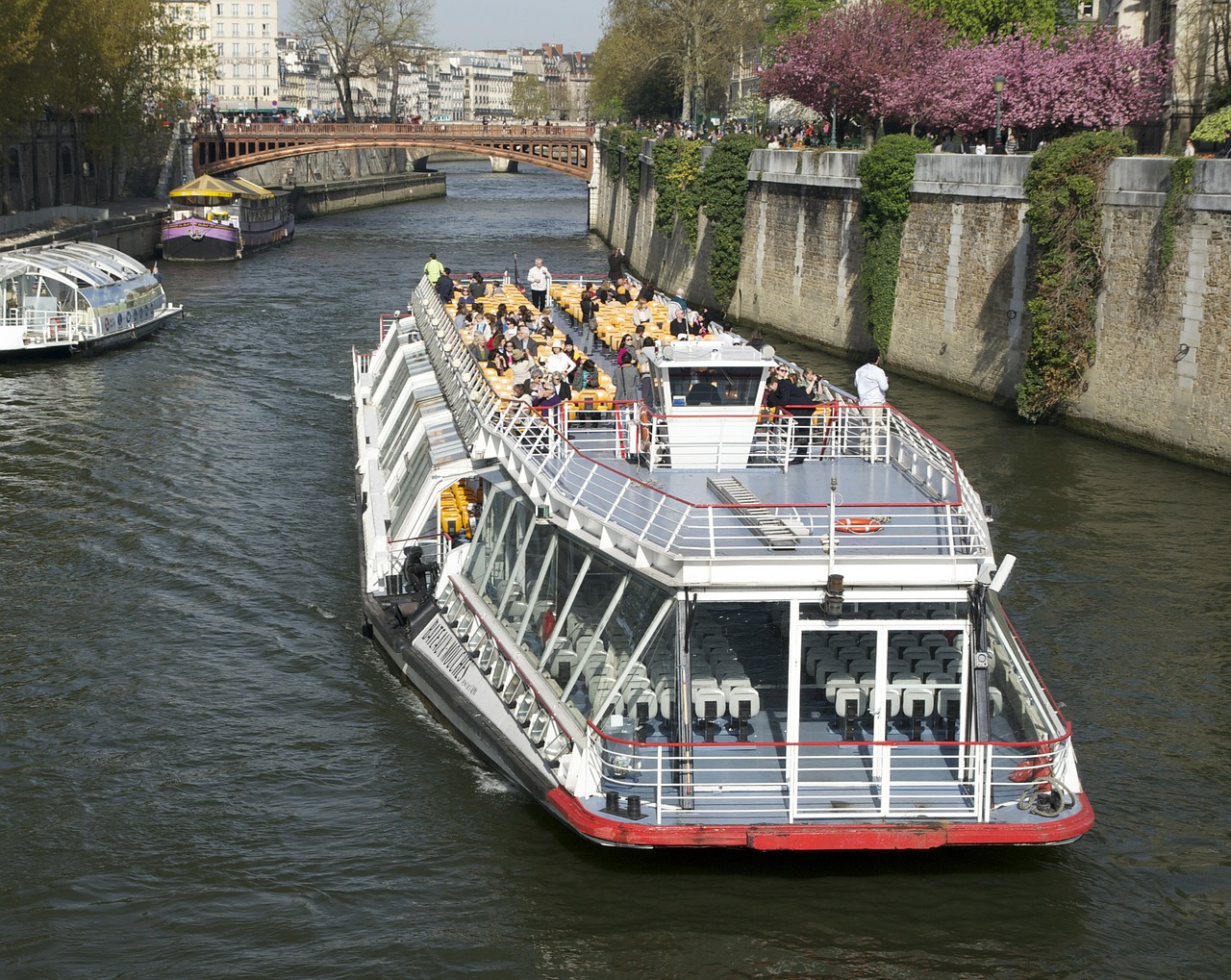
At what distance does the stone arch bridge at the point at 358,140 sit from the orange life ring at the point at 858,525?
251 feet

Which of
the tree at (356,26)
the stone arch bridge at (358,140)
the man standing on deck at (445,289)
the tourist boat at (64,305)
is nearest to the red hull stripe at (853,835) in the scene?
the man standing on deck at (445,289)

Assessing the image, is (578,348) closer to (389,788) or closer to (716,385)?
(716,385)

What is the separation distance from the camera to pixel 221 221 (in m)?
67.5

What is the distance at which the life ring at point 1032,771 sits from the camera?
12797 millimetres

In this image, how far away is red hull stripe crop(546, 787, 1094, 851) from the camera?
1238 centimetres

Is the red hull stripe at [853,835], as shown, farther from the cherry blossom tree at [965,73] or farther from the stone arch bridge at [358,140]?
the stone arch bridge at [358,140]

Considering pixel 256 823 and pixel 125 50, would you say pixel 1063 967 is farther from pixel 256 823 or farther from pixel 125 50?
pixel 125 50

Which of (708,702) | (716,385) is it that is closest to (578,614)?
(708,702)

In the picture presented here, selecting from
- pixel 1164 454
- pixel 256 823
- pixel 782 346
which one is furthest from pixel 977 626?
pixel 782 346

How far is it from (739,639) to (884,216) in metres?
Answer: 26.3

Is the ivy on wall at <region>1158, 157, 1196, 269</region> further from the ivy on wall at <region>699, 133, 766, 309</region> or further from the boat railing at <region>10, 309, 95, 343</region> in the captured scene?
the boat railing at <region>10, 309, 95, 343</region>

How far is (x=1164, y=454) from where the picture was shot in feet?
94.4

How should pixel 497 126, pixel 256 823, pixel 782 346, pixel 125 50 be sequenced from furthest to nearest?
pixel 497 126 < pixel 125 50 < pixel 782 346 < pixel 256 823

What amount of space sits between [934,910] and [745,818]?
70.9 inches
